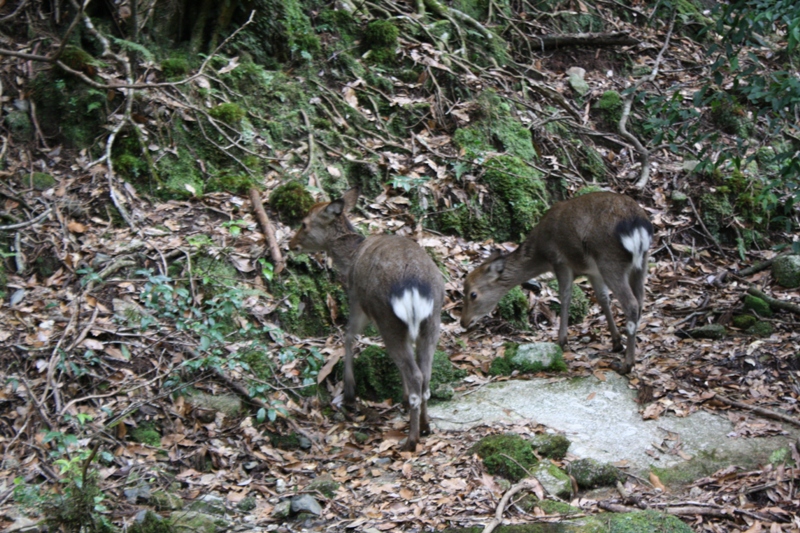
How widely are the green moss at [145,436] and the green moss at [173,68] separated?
15.1 ft

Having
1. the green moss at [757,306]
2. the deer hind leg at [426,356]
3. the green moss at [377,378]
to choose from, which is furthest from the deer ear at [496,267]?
the green moss at [757,306]

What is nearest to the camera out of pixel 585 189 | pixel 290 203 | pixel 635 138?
pixel 290 203

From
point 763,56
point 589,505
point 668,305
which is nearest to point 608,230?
point 668,305

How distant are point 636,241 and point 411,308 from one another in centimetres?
294

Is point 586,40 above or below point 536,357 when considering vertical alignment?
above

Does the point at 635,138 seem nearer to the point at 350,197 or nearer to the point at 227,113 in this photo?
the point at 350,197

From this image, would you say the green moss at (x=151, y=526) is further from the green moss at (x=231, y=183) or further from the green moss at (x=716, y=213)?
the green moss at (x=716, y=213)

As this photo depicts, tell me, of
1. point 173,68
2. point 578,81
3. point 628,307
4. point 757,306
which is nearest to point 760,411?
point 628,307

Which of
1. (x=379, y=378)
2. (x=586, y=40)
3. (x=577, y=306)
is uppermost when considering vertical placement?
(x=586, y=40)

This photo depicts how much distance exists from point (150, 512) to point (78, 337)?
6.84 ft

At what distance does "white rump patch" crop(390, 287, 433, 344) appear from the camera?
635cm

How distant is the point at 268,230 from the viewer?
8.28 m

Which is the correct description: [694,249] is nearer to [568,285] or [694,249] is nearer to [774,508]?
[568,285]

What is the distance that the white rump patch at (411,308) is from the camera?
635 cm
